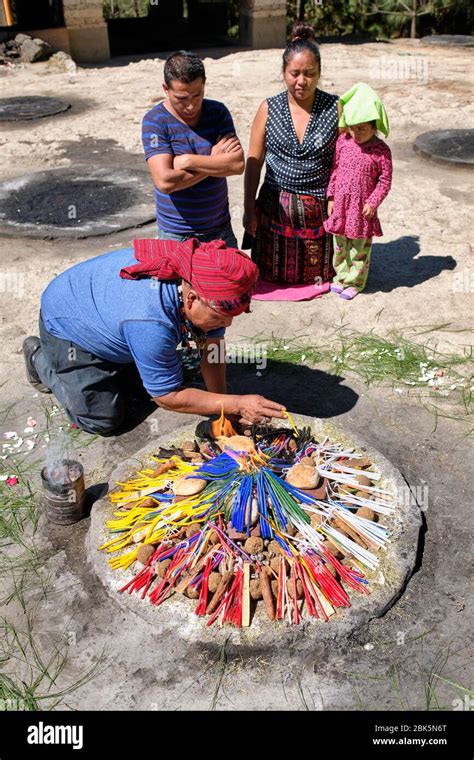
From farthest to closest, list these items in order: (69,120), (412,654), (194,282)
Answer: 1. (69,120)
2. (194,282)
3. (412,654)

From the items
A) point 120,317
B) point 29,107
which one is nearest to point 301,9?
point 29,107

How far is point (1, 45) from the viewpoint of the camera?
1254cm

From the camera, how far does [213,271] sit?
2.79m

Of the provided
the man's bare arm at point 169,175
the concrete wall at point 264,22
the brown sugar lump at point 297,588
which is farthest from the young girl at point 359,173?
the concrete wall at point 264,22

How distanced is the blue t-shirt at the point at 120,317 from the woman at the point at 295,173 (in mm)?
1723

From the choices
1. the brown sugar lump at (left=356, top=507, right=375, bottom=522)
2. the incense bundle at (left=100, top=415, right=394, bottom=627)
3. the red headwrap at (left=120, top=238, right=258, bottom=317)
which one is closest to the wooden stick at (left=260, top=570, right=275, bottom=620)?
the incense bundle at (left=100, top=415, right=394, bottom=627)

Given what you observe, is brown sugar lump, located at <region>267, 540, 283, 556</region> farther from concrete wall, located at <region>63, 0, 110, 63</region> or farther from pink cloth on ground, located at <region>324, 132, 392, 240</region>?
concrete wall, located at <region>63, 0, 110, 63</region>

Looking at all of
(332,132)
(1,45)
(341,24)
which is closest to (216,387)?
(332,132)

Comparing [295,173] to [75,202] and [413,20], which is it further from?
[413,20]

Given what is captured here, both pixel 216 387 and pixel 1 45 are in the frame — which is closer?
pixel 216 387

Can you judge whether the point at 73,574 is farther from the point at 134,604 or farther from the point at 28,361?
the point at 28,361

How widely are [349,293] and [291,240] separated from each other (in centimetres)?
55

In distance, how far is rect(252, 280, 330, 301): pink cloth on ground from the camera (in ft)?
16.8
